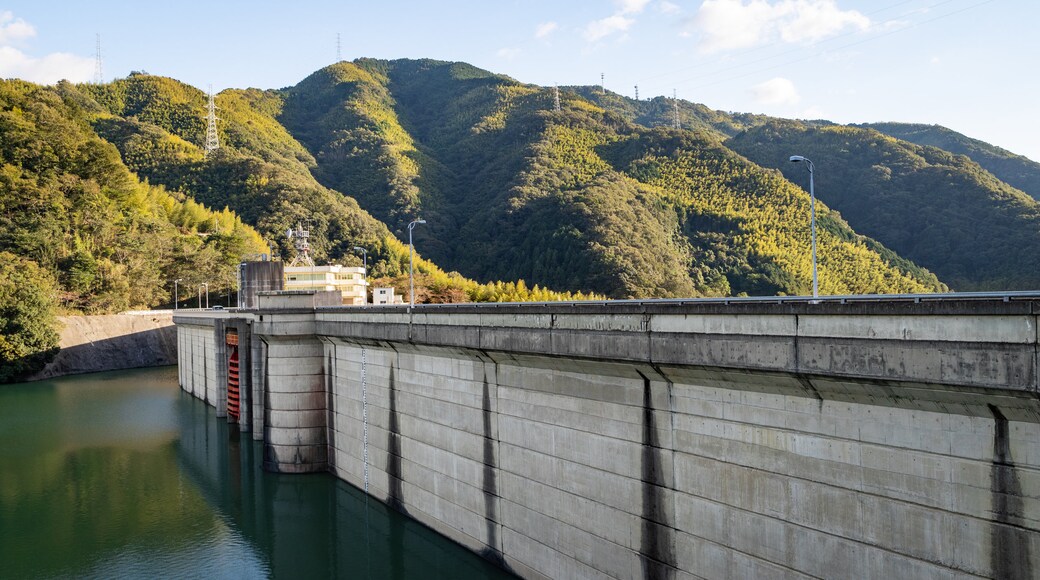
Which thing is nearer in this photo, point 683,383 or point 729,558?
point 729,558

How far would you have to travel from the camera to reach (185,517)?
1112 inches

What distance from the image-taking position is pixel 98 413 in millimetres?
50531

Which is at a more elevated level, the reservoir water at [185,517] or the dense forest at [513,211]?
the dense forest at [513,211]

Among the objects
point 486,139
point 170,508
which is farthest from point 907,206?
point 170,508

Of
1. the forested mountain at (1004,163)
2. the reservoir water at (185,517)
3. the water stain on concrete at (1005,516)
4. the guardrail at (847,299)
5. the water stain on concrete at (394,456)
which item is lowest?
the reservoir water at (185,517)

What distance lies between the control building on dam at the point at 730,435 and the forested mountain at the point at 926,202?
64.9 metres

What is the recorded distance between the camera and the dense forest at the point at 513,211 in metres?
82.6

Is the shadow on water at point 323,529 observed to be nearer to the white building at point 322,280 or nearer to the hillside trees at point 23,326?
the white building at point 322,280

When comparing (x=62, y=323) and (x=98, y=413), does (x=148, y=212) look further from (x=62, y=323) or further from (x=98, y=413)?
(x=98, y=413)

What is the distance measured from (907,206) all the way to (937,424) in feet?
357

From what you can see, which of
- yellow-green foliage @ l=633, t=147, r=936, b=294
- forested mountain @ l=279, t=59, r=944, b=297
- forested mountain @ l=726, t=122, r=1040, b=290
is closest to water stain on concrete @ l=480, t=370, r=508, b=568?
forested mountain @ l=279, t=59, r=944, b=297

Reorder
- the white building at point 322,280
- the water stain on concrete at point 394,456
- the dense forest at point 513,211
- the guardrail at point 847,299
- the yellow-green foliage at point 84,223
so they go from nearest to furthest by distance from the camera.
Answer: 1. the guardrail at point 847,299
2. the water stain on concrete at point 394,456
3. the white building at point 322,280
4. the yellow-green foliage at point 84,223
5. the dense forest at point 513,211

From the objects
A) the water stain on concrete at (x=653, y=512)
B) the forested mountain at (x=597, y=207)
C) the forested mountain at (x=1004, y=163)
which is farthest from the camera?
the forested mountain at (x=1004, y=163)

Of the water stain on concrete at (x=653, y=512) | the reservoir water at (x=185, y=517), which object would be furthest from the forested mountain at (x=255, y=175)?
the water stain on concrete at (x=653, y=512)
